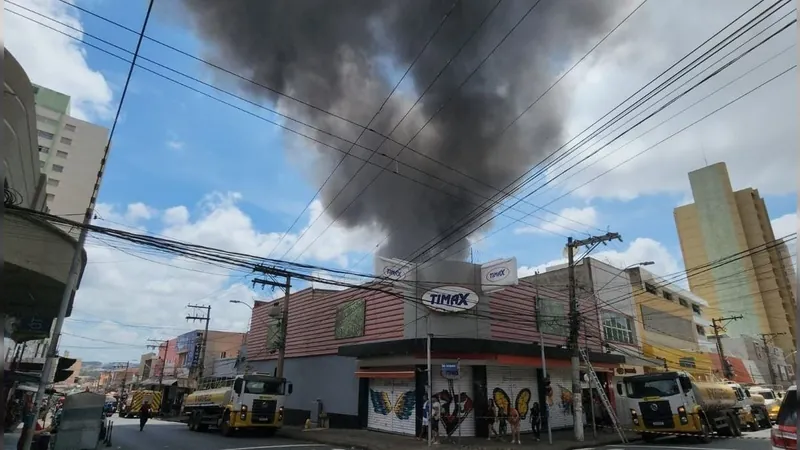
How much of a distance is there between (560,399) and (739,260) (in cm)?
7414

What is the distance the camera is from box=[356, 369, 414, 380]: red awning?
60.7 ft

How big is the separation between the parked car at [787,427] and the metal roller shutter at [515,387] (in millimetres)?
12949

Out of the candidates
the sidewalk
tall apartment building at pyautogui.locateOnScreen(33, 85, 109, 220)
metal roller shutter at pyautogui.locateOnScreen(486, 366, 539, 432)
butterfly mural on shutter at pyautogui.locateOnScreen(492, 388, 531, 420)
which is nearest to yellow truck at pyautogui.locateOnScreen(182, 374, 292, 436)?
the sidewalk

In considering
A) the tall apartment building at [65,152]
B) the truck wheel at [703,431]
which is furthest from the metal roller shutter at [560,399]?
the tall apartment building at [65,152]

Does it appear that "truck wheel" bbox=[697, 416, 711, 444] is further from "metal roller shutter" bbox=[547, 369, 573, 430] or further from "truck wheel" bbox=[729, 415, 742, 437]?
"metal roller shutter" bbox=[547, 369, 573, 430]

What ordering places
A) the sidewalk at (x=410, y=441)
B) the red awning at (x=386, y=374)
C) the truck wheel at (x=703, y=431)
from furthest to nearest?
1. the red awning at (x=386, y=374)
2. the truck wheel at (x=703, y=431)
3. the sidewalk at (x=410, y=441)

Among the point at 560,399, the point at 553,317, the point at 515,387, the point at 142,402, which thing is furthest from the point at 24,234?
the point at 142,402

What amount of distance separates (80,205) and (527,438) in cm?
8662

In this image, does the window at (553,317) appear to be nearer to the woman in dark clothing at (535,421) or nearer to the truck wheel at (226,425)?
the woman in dark clothing at (535,421)

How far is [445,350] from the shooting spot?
1750cm

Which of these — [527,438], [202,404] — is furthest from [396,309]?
[202,404]

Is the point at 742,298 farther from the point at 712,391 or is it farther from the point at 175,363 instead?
the point at 175,363

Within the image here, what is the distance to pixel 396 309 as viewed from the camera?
20.2m

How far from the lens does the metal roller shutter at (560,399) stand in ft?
70.2
